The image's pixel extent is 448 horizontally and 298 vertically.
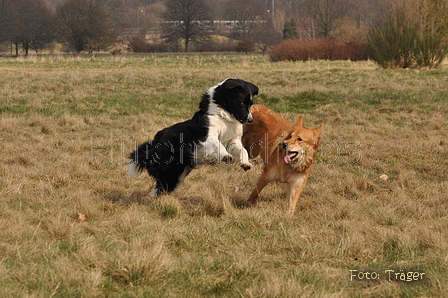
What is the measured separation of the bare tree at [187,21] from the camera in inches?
3068

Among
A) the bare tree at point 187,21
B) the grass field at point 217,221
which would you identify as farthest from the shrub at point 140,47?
the grass field at point 217,221

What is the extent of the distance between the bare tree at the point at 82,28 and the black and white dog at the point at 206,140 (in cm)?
5938

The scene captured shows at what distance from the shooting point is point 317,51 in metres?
39.2

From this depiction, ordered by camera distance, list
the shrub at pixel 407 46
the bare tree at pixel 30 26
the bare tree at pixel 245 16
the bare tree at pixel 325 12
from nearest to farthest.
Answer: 1. the shrub at pixel 407 46
2. the bare tree at pixel 325 12
3. the bare tree at pixel 30 26
4. the bare tree at pixel 245 16

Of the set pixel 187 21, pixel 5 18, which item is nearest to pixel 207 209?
pixel 5 18

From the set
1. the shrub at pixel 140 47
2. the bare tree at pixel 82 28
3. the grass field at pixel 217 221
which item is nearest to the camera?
the grass field at pixel 217 221

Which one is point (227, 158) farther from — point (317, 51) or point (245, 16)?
point (245, 16)

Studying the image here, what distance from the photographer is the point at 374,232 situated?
419cm

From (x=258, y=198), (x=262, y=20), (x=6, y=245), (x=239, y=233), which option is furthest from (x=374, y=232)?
(x=262, y=20)

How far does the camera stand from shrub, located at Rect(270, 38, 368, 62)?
3850cm

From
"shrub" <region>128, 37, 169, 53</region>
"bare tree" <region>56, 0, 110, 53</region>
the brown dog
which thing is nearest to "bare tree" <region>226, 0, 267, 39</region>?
"shrub" <region>128, 37, 169, 53</region>

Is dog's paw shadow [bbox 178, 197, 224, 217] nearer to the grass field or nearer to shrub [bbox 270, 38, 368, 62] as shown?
the grass field

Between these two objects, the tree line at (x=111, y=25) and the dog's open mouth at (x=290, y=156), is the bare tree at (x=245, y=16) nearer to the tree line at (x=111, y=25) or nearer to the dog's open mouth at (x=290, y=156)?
the tree line at (x=111, y=25)

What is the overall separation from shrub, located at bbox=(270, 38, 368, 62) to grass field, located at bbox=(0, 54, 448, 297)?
28929mm
